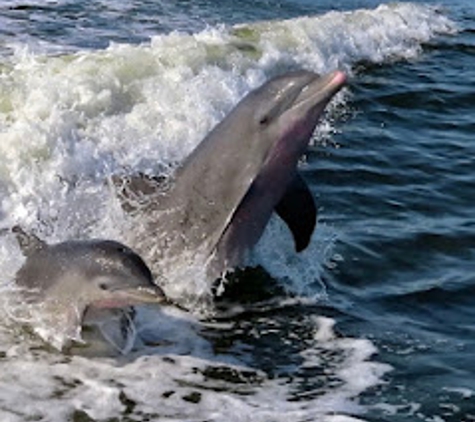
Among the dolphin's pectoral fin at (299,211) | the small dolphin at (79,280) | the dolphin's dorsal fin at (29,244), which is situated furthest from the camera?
the dolphin's pectoral fin at (299,211)

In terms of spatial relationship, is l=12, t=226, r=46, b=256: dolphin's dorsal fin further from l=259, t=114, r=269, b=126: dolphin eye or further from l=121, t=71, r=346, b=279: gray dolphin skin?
l=259, t=114, r=269, b=126: dolphin eye

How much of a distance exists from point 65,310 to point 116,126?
4.93 metres

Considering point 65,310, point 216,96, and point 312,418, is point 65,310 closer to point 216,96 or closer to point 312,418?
point 312,418

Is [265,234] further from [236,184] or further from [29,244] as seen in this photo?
[29,244]

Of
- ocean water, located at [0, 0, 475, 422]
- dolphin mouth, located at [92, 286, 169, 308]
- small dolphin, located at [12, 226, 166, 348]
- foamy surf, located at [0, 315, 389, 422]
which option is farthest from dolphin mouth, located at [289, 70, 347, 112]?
dolphin mouth, located at [92, 286, 169, 308]

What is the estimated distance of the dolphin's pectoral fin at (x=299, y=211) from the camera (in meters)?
7.56

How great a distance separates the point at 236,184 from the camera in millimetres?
7250

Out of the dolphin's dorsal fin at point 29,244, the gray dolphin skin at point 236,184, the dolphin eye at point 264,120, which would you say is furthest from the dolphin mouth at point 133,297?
the dolphin eye at point 264,120

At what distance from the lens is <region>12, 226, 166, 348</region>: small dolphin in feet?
19.5

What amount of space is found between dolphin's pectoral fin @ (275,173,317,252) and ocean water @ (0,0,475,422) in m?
0.36

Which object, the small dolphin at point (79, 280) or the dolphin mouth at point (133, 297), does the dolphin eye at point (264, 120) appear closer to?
the small dolphin at point (79, 280)

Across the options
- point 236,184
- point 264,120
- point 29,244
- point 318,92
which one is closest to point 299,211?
point 236,184

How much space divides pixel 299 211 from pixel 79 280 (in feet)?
6.65

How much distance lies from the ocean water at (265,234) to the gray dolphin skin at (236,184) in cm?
20
